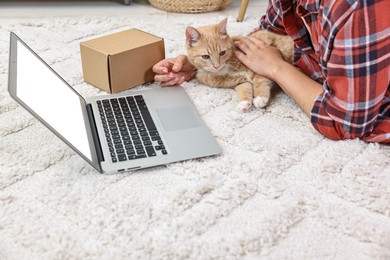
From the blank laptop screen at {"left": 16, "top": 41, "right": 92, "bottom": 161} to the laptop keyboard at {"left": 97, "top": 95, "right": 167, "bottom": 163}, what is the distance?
2.5 inches

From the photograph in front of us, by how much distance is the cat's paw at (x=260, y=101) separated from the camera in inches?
50.8

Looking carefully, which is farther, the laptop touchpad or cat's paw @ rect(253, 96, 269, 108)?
cat's paw @ rect(253, 96, 269, 108)

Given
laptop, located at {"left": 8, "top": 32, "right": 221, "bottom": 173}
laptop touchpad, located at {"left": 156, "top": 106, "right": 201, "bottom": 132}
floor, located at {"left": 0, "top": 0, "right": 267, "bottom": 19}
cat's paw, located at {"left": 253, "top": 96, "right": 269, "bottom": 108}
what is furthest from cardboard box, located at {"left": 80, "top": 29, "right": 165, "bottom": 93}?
floor, located at {"left": 0, "top": 0, "right": 267, "bottom": 19}

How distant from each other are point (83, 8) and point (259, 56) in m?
1.49

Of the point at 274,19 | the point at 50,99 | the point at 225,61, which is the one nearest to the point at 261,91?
the point at 225,61

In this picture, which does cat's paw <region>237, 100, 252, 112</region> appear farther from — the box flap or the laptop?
the box flap

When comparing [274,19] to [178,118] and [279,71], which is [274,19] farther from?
[178,118]

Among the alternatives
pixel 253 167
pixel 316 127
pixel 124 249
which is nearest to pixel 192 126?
pixel 253 167

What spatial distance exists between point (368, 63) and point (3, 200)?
814 millimetres

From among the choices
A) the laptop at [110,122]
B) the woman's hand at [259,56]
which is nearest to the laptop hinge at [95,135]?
the laptop at [110,122]

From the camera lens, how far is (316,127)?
1.13 metres

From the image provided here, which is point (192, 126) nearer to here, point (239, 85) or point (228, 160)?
point (228, 160)

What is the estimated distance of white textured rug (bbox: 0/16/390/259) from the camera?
2.62 ft

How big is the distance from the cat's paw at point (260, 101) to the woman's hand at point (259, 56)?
68mm
